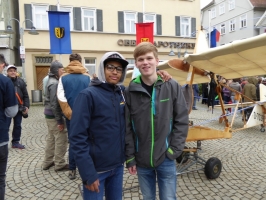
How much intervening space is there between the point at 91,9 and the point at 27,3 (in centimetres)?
437

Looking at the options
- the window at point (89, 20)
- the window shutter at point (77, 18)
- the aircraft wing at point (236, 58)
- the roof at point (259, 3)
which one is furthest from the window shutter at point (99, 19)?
the roof at point (259, 3)

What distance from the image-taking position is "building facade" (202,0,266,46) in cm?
2889

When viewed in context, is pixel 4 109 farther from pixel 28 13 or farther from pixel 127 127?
pixel 28 13

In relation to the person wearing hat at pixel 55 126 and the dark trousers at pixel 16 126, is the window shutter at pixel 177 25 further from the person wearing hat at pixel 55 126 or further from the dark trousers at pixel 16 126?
the person wearing hat at pixel 55 126

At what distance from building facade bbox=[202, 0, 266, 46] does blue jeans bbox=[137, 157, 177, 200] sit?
2781 cm

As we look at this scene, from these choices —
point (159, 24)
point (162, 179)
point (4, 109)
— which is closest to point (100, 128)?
point (162, 179)

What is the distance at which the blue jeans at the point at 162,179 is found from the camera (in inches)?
80.9

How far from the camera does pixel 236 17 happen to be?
30938 mm

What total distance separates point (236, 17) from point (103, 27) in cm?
2189

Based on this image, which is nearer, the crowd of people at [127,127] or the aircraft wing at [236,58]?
the crowd of people at [127,127]

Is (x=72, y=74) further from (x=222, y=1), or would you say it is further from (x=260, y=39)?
(x=222, y=1)

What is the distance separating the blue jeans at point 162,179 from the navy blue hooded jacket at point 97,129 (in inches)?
11.5

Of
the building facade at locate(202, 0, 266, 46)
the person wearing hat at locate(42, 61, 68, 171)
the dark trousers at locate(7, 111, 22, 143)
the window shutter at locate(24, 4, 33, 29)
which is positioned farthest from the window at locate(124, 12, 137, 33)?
the person wearing hat at locate(42, 61, 68, 171)

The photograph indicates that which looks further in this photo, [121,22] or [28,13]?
[121,22]
